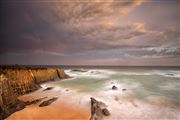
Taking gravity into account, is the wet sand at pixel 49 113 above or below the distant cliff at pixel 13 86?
below

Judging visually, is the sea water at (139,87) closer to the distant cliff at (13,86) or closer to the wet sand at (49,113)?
the distant cliff at (13,86)

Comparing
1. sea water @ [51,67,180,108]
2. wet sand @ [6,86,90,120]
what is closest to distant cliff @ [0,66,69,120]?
wet sand @ [6,86,90,120]

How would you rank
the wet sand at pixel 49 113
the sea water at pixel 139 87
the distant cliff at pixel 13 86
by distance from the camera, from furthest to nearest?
the sea water at pixel 139 87, the distant cliff at pixel 13 86, the wet sand at pixel 49 113

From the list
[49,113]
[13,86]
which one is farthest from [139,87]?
[13,86]

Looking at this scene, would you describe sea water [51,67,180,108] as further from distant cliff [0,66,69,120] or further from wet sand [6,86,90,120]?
wet sand [6,86,90,120]

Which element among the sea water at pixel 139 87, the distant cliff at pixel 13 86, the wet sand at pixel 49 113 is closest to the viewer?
the wet sand at pixel 49 113

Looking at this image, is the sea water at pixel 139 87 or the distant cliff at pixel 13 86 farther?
the sea water at pixel 139 87

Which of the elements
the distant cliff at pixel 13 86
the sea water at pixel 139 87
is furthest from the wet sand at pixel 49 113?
the sea water at pixel 139 87

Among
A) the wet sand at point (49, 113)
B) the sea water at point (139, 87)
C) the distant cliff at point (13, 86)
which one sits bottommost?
the sea water at point (139, 87)

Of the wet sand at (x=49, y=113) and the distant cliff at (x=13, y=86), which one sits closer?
the wet sand at (x=49, y=113)

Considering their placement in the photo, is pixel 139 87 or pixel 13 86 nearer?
pixel 13 86

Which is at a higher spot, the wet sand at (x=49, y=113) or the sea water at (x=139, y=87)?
the wet sand at (x=49, y=113)

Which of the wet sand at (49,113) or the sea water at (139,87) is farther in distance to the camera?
the sea water at (139,87)

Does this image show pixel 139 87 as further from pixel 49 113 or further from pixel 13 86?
pixel 13 86
